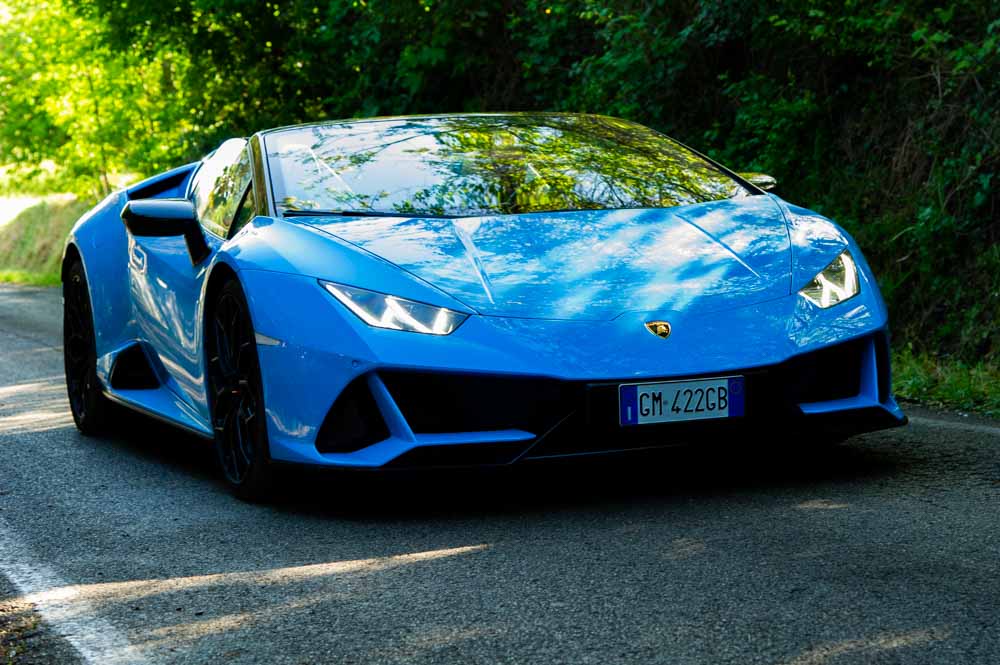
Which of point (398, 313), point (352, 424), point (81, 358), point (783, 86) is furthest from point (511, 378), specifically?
point (783, 86)

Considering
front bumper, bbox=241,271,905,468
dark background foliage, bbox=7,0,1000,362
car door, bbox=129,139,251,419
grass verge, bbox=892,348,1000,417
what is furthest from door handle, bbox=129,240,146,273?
dark background foliage, bbox=7,0,1000,362

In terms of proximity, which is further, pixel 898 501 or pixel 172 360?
pixel 172 360

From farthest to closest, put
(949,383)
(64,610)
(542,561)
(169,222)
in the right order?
1. (949,383)
2. (169,222)
3. (542,561)
4. (64,610)

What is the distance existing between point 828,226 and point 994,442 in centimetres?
107

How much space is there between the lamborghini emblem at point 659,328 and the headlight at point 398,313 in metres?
0.57

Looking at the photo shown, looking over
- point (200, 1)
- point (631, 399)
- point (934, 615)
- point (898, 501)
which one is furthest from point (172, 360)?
point (200, 1)

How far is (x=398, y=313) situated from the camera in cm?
453

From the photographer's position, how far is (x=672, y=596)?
360 cm

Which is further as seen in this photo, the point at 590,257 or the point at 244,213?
the point at 244,213

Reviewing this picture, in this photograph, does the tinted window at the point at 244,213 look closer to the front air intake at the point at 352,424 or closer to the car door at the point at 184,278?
the car door at the point at 184,278

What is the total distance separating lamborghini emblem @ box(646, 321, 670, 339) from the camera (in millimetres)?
4516

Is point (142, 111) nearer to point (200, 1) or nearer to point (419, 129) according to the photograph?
point (200, 1)

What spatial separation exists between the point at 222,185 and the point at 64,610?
2.62 metres

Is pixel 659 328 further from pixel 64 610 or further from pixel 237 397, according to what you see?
pixel 64 610
